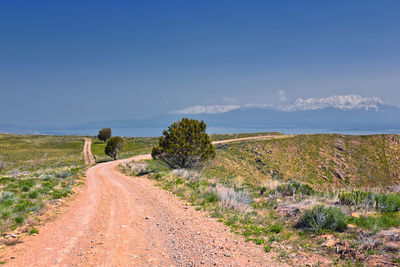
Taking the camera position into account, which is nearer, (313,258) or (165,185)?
(313,258)

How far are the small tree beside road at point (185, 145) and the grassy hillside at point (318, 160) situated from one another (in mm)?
8242

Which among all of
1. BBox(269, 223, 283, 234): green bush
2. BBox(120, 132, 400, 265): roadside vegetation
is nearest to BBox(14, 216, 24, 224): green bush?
BBox(120, 132, 400, 265): roadside vegetation

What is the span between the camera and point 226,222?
934 centimetres

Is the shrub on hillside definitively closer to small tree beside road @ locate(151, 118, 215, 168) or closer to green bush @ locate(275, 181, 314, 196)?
green bush @ locate(275, 181, 314, 196)

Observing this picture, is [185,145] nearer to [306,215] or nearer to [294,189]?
[294,189]

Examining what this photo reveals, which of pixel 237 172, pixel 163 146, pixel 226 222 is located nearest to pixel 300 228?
pixel 226 222

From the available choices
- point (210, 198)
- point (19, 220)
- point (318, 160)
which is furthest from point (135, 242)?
point (318, 160)

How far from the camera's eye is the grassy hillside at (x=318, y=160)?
39062 mm

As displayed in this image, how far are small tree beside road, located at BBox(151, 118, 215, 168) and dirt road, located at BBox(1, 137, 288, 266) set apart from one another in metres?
13.5

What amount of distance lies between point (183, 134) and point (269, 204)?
50.4ft

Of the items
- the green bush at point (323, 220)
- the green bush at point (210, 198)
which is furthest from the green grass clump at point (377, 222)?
the green bush at point (210, 198)

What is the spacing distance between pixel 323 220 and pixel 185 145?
1809 centimetres

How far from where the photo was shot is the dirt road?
6.31 m

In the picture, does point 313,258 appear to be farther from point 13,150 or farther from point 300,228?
point 13,150
